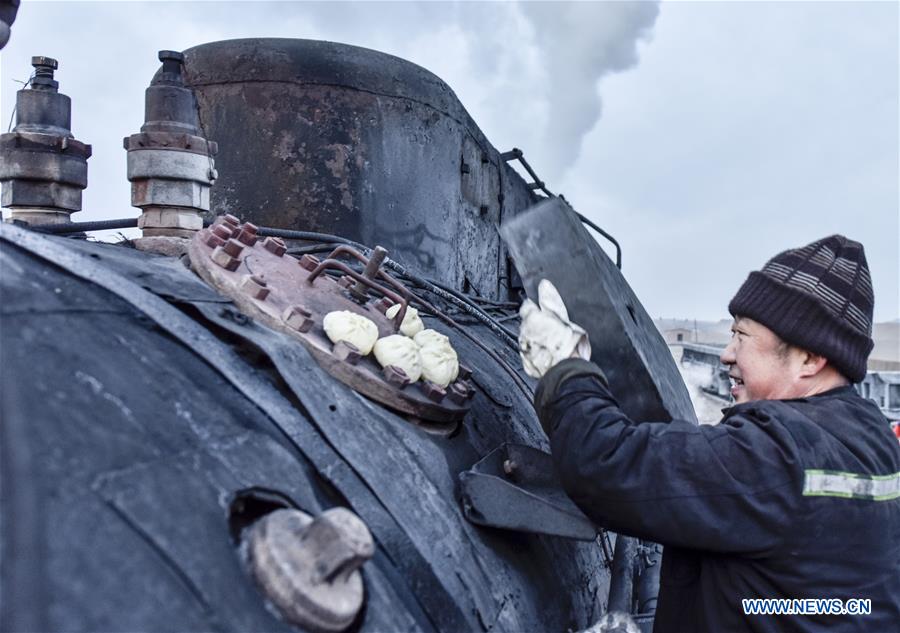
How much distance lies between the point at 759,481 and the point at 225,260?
1306mm

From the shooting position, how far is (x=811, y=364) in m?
2.00

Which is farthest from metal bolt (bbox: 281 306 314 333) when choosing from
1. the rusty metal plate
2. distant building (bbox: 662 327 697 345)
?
distant building (bbox: 662 327 697 345)

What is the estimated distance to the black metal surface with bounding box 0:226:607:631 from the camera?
964 millimetres

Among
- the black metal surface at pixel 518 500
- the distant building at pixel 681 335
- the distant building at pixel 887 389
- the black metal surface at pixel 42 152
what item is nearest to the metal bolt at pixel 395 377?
the black metal surface at pixel 518 500

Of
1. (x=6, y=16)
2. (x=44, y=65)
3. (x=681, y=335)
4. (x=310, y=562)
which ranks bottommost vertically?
(x=310, y=562)

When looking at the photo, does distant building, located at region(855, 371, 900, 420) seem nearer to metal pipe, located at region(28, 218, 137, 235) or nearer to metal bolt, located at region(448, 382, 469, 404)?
metal bolt, located at region(448, 382, 469, 404)

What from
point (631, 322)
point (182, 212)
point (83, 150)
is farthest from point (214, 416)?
point (83, 150)

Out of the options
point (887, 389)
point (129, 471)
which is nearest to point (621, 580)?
point (129, 471)

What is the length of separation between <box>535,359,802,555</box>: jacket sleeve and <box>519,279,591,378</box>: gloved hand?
0.70ft

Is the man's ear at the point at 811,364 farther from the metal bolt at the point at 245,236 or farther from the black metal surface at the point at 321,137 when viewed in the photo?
the black metal surface at the point at 321,137

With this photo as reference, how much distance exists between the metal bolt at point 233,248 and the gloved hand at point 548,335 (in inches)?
28.2

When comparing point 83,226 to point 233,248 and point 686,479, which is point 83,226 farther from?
point 686,479

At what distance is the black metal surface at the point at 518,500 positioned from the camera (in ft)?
5.58

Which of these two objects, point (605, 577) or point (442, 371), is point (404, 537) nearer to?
point (442, 371)
